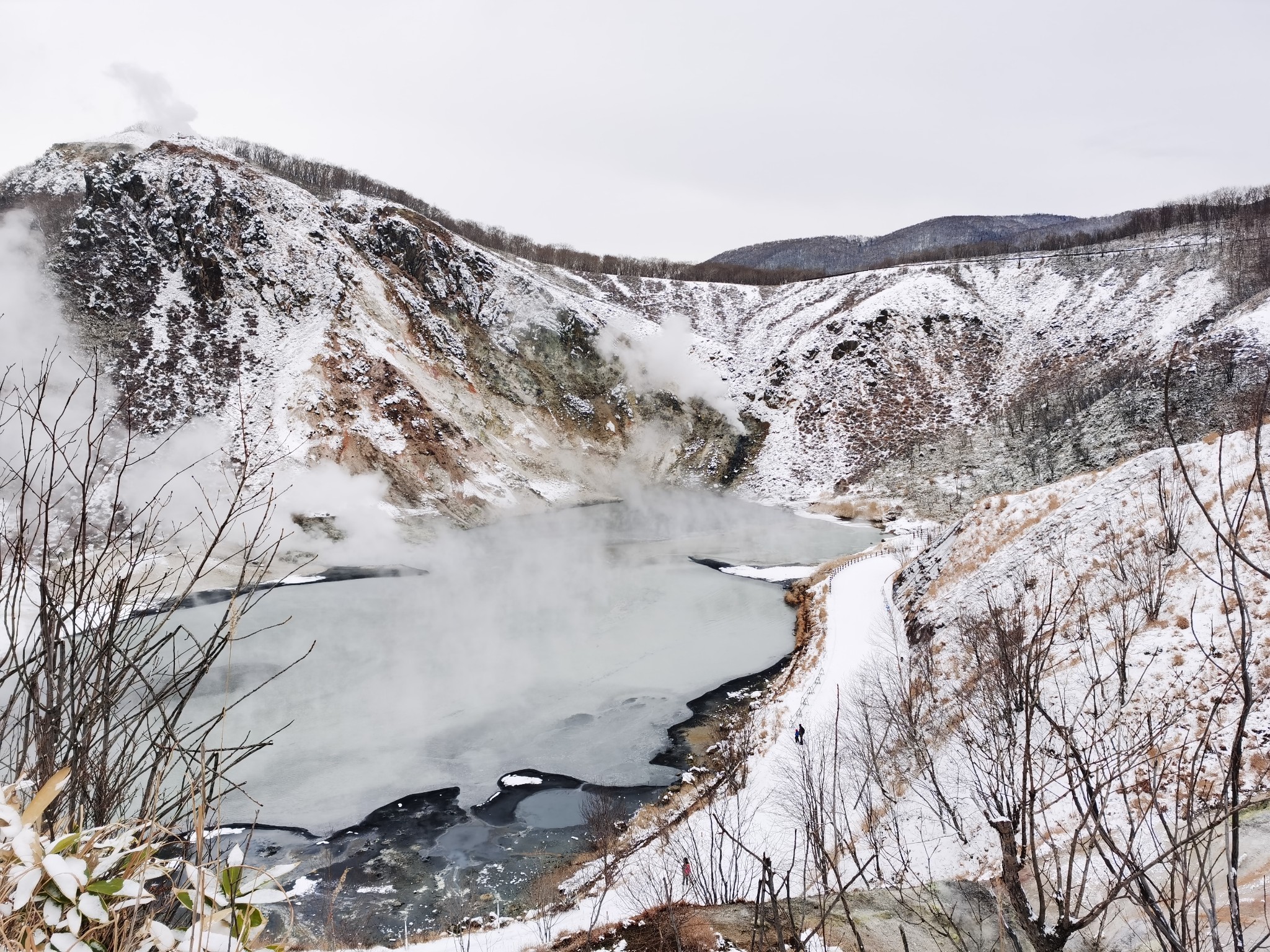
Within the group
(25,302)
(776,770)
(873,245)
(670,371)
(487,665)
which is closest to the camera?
(776,770)

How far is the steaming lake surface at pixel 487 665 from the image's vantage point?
14.0 metres

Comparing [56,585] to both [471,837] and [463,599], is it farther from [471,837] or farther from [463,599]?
[463,599]

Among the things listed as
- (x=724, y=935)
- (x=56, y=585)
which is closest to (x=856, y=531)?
(x=724, y=935)

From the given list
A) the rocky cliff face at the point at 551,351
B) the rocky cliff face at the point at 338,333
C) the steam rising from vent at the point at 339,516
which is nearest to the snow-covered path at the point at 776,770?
the steam rising from vent at the point at 339,516

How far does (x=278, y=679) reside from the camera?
17344 millimetres

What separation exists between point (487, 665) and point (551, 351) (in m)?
35.9

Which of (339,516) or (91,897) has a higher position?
(91,897)

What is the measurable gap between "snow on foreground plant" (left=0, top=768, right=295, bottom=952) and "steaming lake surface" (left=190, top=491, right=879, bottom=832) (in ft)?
35.1

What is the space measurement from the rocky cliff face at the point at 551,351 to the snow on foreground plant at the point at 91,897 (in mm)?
34217

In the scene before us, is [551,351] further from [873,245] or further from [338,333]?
[873,245]

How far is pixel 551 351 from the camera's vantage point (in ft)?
168

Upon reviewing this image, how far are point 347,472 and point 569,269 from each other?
146 ft

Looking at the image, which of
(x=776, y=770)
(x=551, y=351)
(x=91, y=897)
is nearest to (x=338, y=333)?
(x=551, y=351)

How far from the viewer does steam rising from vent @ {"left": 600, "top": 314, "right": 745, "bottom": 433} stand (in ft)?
176
